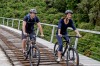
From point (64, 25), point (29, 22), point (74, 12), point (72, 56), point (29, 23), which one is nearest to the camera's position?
point (72, 56)

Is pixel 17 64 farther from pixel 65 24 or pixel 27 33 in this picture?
pixel 65 24

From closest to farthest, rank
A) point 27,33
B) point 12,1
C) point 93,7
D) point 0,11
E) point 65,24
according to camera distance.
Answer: point 65,24 < point 27,33 < point 93,7 < point 0,11 < point 12,1

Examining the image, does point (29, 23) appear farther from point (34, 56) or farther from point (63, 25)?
point (34, 56)

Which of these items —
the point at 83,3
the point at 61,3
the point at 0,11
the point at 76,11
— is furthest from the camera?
the point at 0,11

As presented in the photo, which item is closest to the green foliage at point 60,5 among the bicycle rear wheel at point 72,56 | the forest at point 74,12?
the forest at point 74,12

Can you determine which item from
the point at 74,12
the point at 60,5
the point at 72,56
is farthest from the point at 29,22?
the point at 60,5

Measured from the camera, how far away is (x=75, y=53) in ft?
29.0

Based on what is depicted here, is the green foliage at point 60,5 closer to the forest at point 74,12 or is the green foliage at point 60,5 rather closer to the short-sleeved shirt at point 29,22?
the forest at point 74,12

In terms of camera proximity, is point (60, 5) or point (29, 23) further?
point (60, 5)

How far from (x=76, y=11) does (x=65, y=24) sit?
28964 mm

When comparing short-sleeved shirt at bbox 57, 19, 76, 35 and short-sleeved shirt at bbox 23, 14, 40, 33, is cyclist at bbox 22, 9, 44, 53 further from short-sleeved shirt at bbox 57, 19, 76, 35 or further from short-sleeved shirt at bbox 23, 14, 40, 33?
short-sleeved shirt at bbox 57, 19, 76, 35

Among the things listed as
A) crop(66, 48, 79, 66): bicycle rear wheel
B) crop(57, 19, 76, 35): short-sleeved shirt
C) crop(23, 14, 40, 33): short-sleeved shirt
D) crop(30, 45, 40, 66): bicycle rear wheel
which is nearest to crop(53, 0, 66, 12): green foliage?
crop(23, 14, 40, 33): short-sleeved shirt

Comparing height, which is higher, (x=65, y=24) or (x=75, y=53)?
(x=65, y=24)

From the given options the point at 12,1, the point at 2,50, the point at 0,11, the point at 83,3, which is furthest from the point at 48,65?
the point at 12,1
